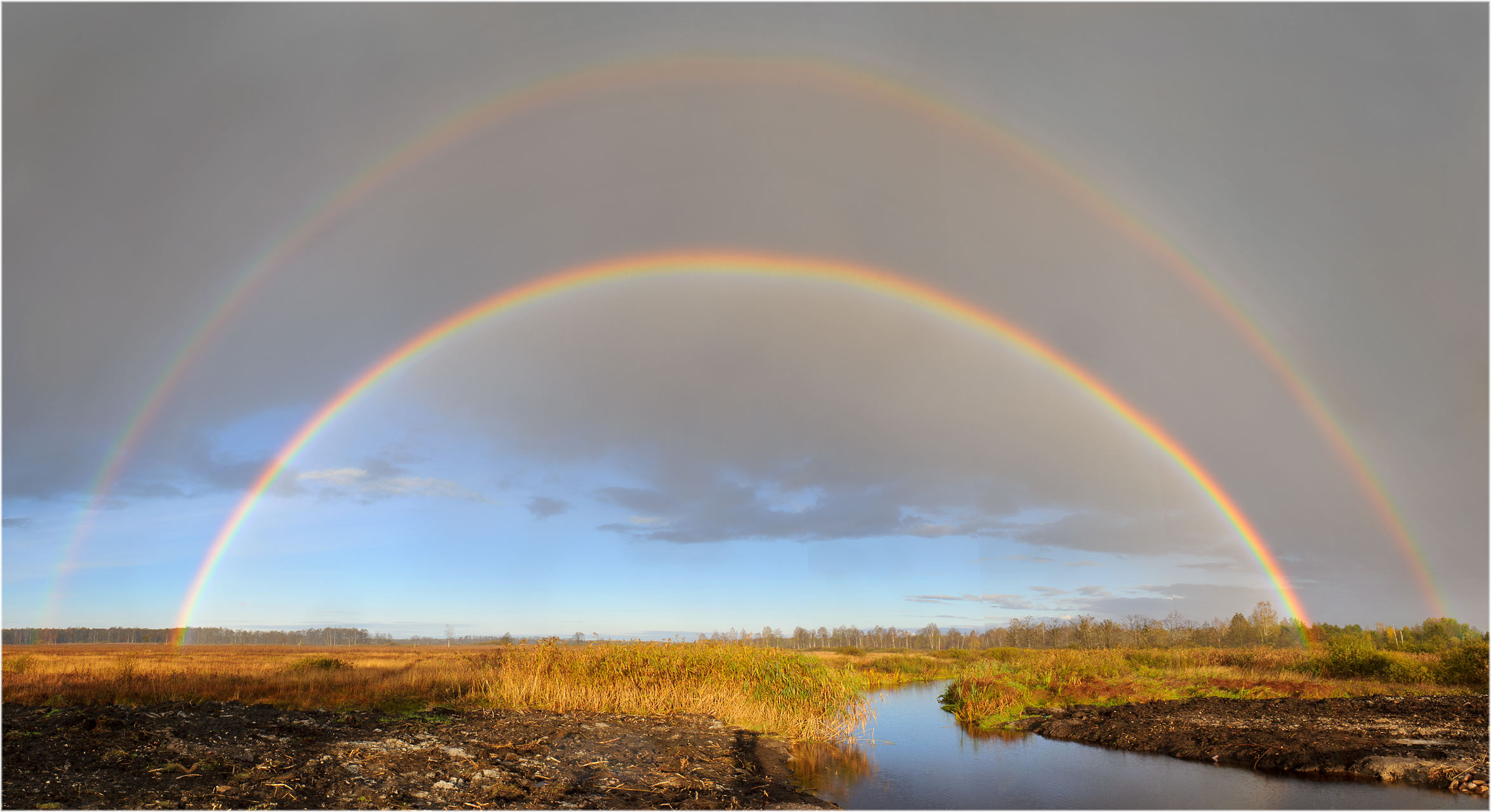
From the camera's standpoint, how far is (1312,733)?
23141 mm

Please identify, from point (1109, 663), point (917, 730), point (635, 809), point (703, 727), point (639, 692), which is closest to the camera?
point (635, 809)

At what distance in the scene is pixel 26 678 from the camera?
35719 mm

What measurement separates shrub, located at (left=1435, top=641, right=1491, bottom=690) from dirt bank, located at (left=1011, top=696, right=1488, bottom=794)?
262 inches

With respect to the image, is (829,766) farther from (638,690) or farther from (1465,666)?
(1465,666)

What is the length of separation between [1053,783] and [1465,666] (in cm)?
3464

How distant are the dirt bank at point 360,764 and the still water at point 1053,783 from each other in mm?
2536

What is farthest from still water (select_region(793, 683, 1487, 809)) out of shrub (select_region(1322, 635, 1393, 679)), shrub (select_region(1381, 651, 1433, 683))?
shrub (select_region(1322, 635, 1393, 679))

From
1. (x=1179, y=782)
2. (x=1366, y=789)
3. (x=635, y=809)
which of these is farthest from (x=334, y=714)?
(x=1366, y=789)

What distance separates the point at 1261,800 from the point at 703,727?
47.1 ft

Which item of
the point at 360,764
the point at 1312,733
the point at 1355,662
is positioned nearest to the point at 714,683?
the point at 360,764

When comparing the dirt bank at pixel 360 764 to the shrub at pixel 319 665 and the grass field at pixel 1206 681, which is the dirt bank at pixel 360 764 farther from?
the shrub at pixel 319 665

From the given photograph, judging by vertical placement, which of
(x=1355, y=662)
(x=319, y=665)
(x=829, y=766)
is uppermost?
(x=1355, y=662)

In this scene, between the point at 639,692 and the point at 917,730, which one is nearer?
the point at 639,692

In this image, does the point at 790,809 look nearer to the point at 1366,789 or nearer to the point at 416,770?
the point at 416,770
